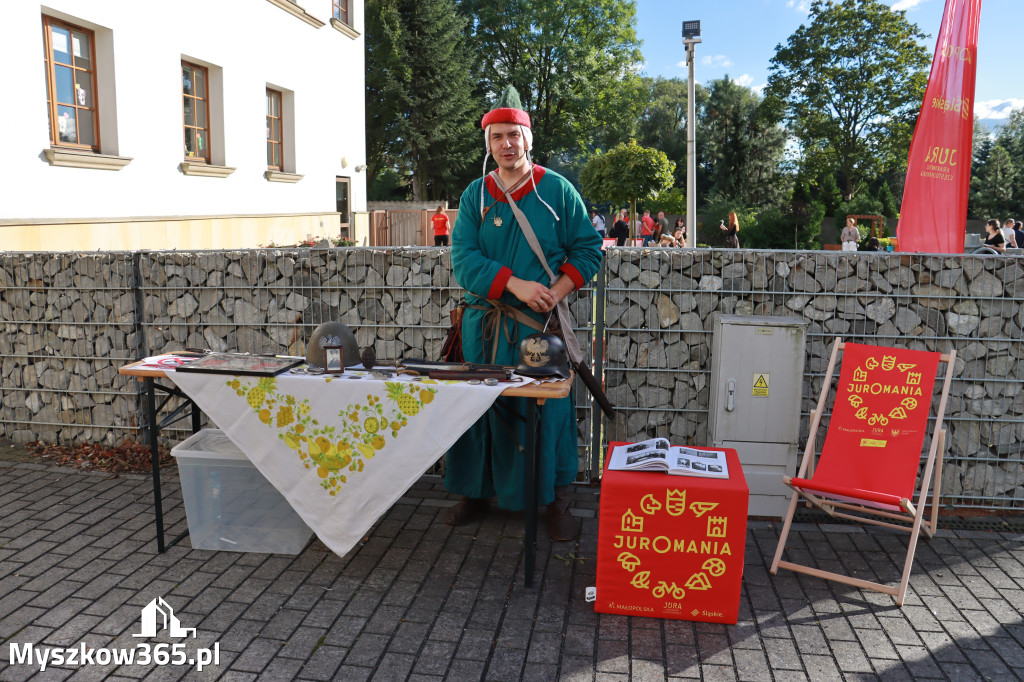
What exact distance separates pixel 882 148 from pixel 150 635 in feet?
149

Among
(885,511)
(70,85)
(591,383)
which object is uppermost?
(70,85)

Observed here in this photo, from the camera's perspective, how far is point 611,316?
4957 millimetres

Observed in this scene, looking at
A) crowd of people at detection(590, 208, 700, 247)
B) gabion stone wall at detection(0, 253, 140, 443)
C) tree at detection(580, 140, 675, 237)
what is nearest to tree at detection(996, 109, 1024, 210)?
crowd of people at detection(590, 208, 700, 247)

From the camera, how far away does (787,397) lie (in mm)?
4555

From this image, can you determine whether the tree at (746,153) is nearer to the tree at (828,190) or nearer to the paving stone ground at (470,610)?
the tree at (828,190)

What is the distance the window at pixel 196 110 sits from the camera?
12367 mm

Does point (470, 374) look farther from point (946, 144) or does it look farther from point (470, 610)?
point (946, 144)

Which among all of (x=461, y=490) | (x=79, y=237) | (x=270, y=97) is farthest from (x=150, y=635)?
(x=270, y=97)

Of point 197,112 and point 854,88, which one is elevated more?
point 854,88

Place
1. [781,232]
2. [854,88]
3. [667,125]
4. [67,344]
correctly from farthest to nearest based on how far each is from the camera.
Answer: [667,125] < [854,88] < [781,232] < [67,344]

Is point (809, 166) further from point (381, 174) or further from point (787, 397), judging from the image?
point (787, 397)

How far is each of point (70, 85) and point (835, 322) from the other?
950cm

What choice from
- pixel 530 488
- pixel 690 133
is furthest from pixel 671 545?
pixel 690 133

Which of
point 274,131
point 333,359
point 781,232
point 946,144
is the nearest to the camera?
point 333,359
